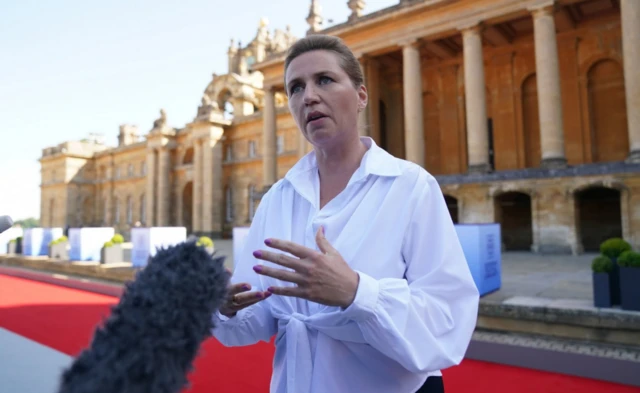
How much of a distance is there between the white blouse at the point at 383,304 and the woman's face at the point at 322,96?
188 millimetres

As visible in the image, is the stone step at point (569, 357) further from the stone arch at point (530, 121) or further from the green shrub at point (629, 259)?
the stone arch at point (530, 121)

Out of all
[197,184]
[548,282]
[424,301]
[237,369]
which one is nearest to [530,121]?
[548,282]

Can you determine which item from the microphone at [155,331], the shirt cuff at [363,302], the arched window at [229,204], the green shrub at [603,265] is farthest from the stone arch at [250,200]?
the microphone at [155,331]

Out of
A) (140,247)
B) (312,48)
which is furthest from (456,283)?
(140,247)

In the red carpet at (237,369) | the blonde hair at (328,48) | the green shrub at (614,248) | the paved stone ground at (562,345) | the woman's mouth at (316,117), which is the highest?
the blonde hair at (328,48)

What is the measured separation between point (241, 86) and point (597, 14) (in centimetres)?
2566

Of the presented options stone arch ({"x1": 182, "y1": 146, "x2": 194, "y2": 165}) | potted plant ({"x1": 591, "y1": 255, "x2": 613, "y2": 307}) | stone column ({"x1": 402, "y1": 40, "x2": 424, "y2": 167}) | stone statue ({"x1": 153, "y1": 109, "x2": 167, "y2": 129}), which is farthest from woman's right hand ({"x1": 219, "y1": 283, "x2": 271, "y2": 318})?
stone statue ({"x1": 153, "y1": 109, "x2": 167, "y2": 129})

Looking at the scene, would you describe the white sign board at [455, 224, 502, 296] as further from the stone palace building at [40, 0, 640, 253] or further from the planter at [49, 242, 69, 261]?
the planter at [49, 242, 69, 261]

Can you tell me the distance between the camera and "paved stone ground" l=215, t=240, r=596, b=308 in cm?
646

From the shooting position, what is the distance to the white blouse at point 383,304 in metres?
1.22

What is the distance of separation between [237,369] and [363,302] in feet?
12.6

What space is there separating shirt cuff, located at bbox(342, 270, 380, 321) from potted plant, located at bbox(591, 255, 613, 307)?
19.7ft

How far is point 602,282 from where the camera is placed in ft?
19.1

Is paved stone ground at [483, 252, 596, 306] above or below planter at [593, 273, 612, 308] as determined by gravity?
below
